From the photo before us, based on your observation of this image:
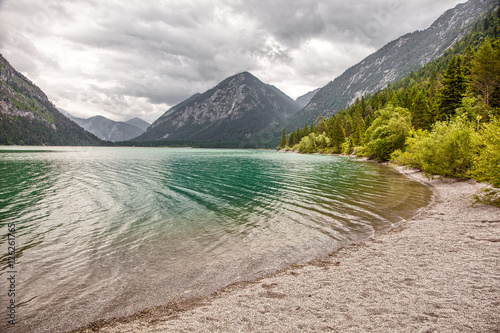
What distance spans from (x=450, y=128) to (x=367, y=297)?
1365 inches

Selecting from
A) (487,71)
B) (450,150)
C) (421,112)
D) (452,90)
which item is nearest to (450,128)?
(450,150)

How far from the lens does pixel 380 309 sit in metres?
7.02

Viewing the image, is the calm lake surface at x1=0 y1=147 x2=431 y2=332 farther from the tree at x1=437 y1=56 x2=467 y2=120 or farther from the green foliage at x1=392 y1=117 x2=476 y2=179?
the tree at x1=437 y1=56 x2=467 y2=120

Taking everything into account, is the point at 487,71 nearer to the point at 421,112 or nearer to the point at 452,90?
the point at 452,90

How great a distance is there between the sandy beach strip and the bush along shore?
1404 centimetres

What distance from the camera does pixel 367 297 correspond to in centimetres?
779

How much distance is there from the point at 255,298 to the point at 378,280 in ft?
15.3

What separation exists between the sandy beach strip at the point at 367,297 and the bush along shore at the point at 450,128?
46.1 ft

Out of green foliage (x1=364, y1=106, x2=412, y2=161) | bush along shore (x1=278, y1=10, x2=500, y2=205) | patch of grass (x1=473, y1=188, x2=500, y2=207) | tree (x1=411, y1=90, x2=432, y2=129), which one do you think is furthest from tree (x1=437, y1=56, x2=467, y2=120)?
patch of grass (x1=473, y1=188, x2=500, y2=207)

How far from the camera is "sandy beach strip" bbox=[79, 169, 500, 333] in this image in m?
6.42

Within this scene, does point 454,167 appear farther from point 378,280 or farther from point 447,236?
point 378,280

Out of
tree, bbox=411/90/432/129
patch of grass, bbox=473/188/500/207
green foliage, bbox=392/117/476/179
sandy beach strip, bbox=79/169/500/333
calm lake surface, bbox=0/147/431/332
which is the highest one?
tree, bbox=411/90/432/129

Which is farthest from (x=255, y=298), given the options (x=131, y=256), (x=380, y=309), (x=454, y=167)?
(x=454, y=167)

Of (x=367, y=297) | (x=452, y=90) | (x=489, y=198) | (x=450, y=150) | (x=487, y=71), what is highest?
(x=487, y=71)
